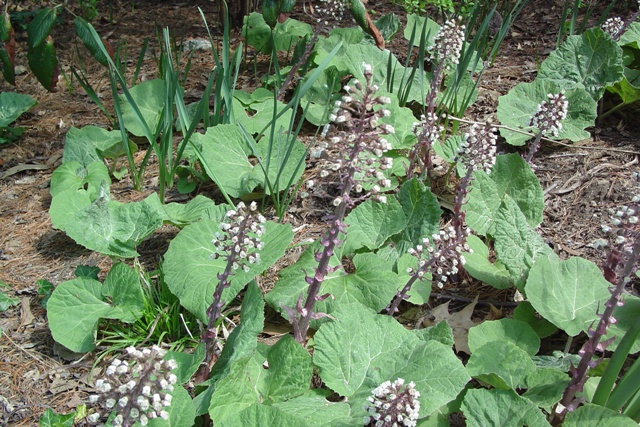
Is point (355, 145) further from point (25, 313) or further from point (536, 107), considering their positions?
point (536, 107)

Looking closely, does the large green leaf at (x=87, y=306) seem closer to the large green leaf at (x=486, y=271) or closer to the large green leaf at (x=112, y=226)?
the large green leaf at (x=112, y=226)

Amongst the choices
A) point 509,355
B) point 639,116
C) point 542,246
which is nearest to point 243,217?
point 509,355

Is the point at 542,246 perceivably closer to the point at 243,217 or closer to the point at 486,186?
the point at 486,186

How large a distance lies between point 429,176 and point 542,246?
0.91m

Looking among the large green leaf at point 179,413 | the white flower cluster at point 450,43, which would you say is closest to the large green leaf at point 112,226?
the large green leaf at point 179,413

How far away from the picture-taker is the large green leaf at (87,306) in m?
2.54

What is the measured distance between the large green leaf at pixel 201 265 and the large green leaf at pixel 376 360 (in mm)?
408

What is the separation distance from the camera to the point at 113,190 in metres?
3.62

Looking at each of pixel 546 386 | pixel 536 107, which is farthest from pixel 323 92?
pixel 546 386

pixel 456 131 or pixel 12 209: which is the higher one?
pixel 456 131

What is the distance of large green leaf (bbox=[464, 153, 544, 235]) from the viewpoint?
2996 millimetres

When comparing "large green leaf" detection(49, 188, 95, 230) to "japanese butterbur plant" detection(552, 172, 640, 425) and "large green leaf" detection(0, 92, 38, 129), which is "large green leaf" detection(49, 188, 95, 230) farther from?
"japanese butterbur plant" detection(552, 172, 640, 425)

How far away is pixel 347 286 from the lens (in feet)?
8.59

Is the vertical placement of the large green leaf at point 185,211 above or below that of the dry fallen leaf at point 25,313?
above
